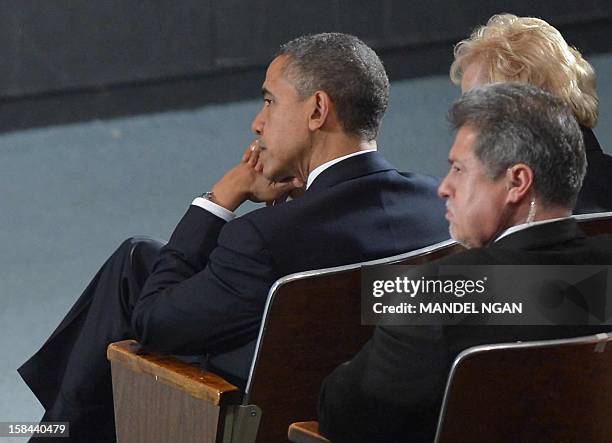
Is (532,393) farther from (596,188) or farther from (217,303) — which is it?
(596,188)

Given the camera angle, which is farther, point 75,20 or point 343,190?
point 75,20

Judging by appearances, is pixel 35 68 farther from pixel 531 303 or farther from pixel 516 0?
pixel 531 303

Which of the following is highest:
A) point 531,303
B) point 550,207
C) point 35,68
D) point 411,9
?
point 411,9

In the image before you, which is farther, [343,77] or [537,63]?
[537,63]

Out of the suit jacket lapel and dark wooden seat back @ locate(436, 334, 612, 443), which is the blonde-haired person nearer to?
the suit jacket lapel

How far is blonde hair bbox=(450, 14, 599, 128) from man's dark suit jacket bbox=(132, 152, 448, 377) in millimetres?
470

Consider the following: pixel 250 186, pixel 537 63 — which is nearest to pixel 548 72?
pixel 537 63

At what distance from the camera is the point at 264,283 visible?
7.14 ft

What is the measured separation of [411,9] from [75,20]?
1.93 meters

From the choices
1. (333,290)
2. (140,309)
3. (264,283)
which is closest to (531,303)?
(333,290)

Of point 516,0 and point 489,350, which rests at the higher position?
point 516,0

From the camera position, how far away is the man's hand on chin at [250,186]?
2.50 meters

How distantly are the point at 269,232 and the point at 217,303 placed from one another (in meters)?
0.15

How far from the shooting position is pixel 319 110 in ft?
7.86
